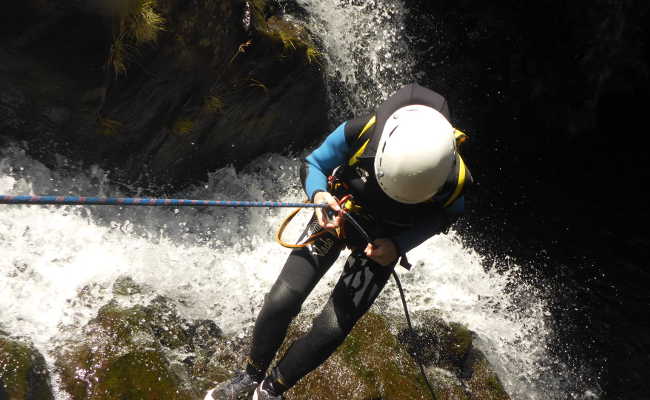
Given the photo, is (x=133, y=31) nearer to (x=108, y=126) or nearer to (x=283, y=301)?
(x=108, y=126)

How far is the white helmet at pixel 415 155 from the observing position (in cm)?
216

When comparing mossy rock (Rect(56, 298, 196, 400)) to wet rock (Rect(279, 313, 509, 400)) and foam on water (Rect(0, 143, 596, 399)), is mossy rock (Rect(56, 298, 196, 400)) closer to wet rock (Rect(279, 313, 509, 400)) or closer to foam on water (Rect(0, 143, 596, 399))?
foam on water (Rect(0, 143, 596, 399))

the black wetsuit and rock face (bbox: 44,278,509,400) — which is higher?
the black wetsuit

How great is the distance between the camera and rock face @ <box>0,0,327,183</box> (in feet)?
10.8

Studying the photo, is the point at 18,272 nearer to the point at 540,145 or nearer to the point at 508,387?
the point at 508,387

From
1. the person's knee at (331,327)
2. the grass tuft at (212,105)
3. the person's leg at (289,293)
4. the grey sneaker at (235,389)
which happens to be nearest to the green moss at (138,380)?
the grey sneaker at (235,389)

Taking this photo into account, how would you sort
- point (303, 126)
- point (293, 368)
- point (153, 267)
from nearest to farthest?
point (293, 368), point (153, 267), point (303, 126)

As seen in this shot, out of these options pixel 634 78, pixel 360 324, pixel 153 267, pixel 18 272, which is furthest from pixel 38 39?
pixel 634 78

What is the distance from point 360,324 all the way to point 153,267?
1.82 metres

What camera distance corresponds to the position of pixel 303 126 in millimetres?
5633

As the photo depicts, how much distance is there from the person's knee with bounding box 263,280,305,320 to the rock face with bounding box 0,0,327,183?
2199mm

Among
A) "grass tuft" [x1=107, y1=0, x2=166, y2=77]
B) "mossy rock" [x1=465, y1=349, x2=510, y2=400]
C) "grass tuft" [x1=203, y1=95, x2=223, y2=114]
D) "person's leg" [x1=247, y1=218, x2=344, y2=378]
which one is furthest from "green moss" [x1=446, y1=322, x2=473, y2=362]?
"grass tuft" [x1=107, y1=0, x2=166, y2=77]

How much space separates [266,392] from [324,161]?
146cm

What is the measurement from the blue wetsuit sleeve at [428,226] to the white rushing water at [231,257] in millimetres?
1559
